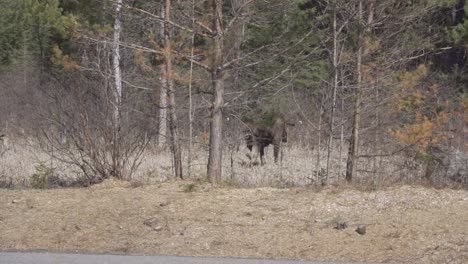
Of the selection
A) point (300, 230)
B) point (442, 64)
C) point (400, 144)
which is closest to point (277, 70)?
point (400, 144)

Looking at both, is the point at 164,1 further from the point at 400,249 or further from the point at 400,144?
the point at 400,249

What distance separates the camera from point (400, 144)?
43.0ft

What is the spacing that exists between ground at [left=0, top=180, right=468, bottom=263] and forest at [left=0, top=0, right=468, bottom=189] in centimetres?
139

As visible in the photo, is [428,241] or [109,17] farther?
[109,17]

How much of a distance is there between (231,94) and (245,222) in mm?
4110

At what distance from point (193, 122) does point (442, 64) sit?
11.7m

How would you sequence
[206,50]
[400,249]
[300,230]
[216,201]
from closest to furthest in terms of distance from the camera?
1. [400,249]
2. [300,230]
3. [216,201]
4. [206,50]

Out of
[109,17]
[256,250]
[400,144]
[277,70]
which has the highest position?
[109,17]

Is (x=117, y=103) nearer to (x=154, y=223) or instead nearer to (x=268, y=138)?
(x=154, y=223)

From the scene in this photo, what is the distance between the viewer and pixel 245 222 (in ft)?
28.3

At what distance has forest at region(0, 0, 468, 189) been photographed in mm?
11734

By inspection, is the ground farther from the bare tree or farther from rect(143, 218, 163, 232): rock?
the bare tree

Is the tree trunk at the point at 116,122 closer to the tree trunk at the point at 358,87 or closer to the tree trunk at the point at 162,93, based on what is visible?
the tree trunk at the point at 162,93

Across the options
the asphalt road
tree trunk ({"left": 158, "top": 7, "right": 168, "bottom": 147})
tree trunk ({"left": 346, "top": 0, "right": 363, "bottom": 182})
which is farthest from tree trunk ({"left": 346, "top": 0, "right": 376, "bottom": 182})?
the asphalt road
